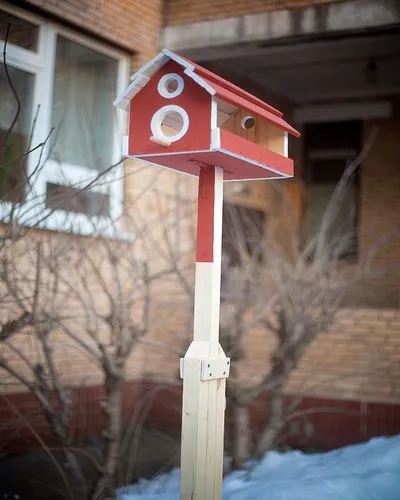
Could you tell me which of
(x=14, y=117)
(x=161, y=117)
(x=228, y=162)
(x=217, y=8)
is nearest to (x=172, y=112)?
(x=161, y=117)

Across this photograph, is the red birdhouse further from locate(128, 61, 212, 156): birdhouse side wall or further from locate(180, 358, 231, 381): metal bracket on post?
locate(180, 358, 231, 381): metal bracket on post

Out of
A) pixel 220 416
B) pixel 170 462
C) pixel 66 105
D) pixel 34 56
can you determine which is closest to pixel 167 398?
pixel 170 462

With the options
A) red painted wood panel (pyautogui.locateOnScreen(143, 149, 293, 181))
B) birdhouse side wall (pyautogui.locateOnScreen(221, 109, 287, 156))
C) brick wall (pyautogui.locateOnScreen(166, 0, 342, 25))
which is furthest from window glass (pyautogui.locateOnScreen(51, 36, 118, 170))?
red painted wood panel (pyautogui.locateOnScreen(143, 149, 293, 181))

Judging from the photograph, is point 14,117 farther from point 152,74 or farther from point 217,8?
point 152,74

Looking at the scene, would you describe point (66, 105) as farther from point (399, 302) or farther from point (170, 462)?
point (399, 302)

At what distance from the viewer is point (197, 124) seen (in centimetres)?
328

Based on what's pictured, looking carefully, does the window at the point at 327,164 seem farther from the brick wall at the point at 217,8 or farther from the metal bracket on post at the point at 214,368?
the metal bracket on post at the point at 214,368

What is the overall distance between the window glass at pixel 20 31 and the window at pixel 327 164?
4645mm

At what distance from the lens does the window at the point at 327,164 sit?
32.3 ft

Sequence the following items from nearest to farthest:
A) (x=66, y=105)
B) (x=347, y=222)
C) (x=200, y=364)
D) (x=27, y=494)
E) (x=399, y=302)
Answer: (x=200, y=364)
(x=27, y=494)
(x=66, y=105)
(x=399, y=302)
(x=347, y=222)

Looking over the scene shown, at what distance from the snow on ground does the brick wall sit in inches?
→ 165

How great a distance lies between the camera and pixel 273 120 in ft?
11.9

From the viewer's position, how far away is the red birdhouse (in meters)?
3.27

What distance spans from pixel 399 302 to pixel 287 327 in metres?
2.67
